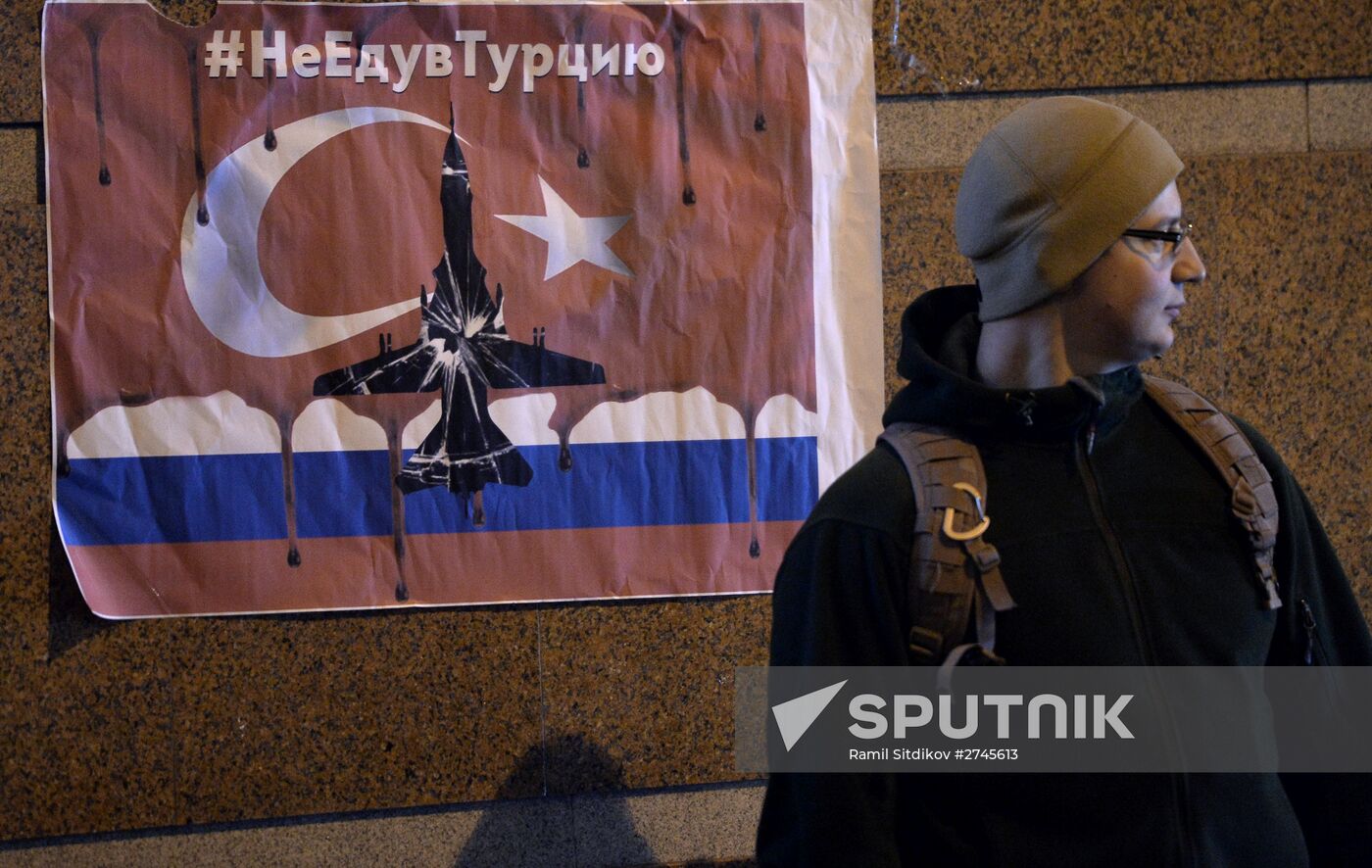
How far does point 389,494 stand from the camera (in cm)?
305

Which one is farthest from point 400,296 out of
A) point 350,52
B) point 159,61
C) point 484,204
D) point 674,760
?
point 674,760

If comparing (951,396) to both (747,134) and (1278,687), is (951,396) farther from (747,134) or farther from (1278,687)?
(747,134)

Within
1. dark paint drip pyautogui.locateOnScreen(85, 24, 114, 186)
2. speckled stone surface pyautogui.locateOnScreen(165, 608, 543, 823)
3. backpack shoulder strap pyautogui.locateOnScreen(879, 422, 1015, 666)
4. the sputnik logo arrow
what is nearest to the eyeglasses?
backpack shoulder strap pyautogui.locateOnScreen(879, 422, 1015, 666)

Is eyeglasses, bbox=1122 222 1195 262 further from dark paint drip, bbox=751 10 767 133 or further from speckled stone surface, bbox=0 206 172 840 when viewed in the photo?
speckled stone surface, bbox=0 206 172 840

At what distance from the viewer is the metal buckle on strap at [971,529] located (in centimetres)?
151

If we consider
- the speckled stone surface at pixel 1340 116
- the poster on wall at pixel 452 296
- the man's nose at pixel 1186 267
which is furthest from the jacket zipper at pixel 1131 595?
the speckled stone surface at pixel 1340 116

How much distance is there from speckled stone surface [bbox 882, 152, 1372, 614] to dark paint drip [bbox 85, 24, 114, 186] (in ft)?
7.38

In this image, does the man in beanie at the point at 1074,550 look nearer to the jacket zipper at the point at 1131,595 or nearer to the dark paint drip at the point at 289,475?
the jacket zipper at the point at 1131,595

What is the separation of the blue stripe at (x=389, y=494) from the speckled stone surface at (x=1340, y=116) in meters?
1.74

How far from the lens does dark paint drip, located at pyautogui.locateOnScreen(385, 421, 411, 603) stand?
3.05 m

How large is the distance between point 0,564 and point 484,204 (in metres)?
1.57

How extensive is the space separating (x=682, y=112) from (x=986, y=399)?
1.79m

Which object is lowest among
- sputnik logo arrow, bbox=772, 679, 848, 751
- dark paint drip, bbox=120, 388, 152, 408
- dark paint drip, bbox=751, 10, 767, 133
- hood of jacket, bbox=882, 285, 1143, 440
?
sputnik logo arrow, bbox=772, 679, 848, 751

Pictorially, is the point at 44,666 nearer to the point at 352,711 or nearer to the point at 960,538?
the point at 352,711
